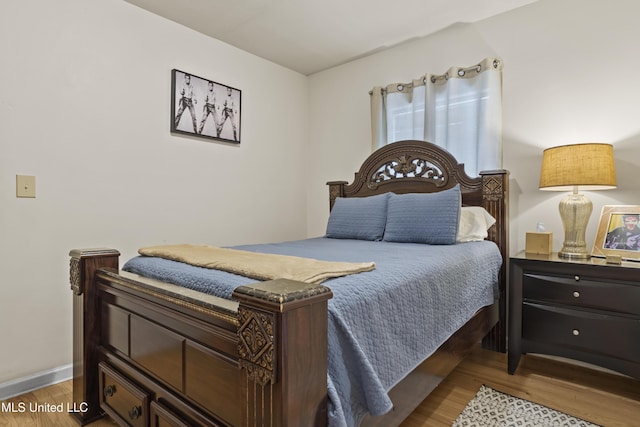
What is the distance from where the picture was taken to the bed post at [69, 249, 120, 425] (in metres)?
1.61

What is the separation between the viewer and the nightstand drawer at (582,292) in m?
1.78

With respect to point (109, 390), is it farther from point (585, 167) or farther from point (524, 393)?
point (585, 167)

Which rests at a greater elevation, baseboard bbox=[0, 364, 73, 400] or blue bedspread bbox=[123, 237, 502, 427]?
blue bedspread bbox=[123, 237, 502, 427]

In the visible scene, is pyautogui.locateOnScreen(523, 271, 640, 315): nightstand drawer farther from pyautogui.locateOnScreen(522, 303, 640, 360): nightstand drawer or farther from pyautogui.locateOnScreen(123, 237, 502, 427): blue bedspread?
pyautogui.locateOnScreen(123, 237, 502, 427): blue bedspread

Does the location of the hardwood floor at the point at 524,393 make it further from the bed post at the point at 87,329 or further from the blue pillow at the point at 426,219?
the blue pillow at the point at 426,219

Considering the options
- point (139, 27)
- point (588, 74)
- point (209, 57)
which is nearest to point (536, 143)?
point (588, 74)

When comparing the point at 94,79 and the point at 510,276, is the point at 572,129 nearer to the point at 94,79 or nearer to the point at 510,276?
the point at 510,276

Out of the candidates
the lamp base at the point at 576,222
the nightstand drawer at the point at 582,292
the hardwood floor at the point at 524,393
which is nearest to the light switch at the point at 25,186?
the hardwood floor at the point at 524,393

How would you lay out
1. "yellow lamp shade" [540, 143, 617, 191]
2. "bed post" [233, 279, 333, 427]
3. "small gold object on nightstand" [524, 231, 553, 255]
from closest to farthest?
"bed post" [233, 279, 333, 427], "yellow lamp shade" [540, 143, 617, 191], "small gold object on nightstand" [524, 231, 553, 255]

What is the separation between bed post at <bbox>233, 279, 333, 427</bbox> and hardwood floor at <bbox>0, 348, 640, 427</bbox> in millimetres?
1047

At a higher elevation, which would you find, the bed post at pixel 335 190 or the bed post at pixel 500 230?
the bed post at pixel 335 190

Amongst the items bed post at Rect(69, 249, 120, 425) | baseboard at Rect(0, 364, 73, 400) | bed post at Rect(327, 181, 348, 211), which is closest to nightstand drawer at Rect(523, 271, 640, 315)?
bed post at Rect(327, 181, 348, 211)

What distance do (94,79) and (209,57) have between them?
3.02 ft

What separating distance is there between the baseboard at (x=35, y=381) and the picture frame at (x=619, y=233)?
10.6 feet
